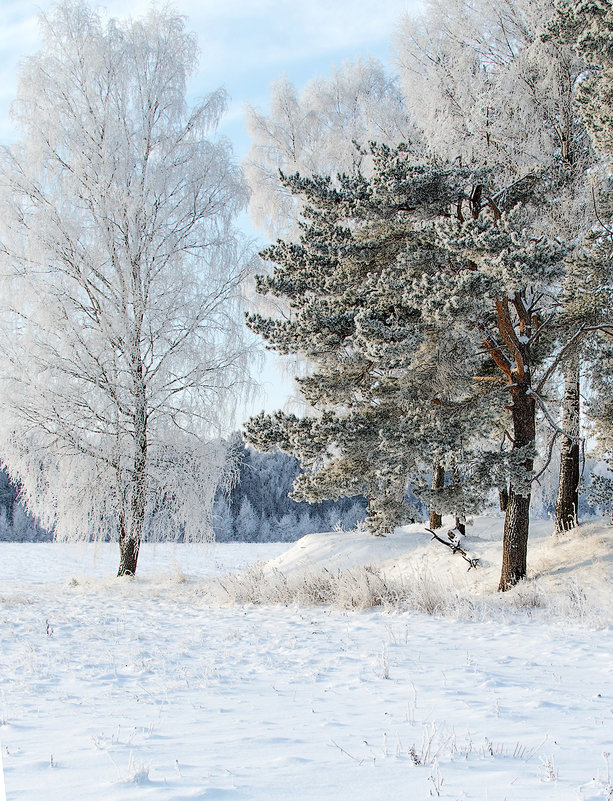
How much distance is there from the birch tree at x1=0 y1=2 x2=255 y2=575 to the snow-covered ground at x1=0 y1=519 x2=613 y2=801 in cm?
380

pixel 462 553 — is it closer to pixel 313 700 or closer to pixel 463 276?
pixel 463 276

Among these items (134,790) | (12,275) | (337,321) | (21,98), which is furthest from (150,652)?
(21,98)

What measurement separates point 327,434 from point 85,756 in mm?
6245

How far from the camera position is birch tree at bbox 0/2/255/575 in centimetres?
1224

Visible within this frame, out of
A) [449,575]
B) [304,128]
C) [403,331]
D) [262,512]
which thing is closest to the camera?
[403,331]

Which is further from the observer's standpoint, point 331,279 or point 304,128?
point 304,128

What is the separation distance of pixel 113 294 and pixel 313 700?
33.9 ft

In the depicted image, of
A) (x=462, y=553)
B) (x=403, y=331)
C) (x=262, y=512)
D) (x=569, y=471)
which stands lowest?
(x=262, y=512)

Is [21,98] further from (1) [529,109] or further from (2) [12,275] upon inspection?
(1) [529,109]

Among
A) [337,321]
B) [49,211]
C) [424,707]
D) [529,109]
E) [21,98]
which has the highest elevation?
[21,98]

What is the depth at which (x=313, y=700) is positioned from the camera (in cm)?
418

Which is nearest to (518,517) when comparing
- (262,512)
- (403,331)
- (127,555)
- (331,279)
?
(403,331)

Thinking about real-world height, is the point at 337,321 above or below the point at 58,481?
above

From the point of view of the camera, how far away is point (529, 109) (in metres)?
10.1
